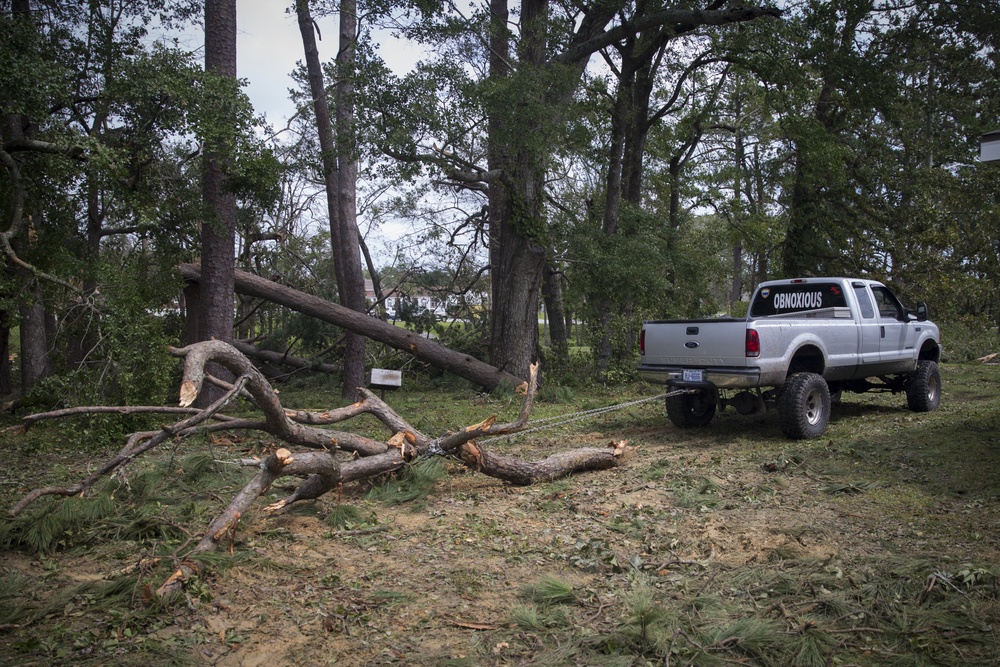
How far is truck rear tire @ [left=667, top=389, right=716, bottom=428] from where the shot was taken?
9.95 metres

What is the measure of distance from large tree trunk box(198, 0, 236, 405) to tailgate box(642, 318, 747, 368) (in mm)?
6460

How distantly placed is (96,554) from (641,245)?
12.2 m

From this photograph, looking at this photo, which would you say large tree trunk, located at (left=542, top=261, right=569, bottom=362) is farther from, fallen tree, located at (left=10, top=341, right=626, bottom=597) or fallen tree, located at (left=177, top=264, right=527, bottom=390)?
fallen tree, located at (left=10, top=341, right=626, bottom=597)

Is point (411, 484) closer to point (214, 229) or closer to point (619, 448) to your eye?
point (619, 448)

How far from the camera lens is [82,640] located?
3861 mm

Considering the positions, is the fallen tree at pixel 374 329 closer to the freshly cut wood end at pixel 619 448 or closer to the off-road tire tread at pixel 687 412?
the off-road tire tread at pixel 687 412

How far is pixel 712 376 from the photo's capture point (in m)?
8.79

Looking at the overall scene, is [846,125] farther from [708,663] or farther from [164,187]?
[708,663]

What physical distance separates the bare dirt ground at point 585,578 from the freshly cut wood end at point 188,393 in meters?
1.04

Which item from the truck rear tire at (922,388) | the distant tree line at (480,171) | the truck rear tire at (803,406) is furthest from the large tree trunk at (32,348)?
the truck rear tire at (922,388)

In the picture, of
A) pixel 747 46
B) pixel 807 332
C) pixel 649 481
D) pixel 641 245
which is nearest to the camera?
pixel 649 481

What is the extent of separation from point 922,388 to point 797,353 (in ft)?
9.12

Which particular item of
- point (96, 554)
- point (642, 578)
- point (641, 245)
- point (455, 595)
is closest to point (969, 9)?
point (641, 245)

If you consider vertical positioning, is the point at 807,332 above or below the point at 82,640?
above
